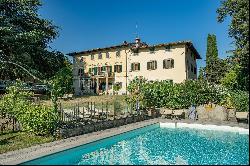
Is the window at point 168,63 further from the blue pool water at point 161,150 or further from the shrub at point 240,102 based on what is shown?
the blue pool water at point 161,150

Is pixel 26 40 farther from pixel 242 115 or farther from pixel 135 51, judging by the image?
pixel 242 115

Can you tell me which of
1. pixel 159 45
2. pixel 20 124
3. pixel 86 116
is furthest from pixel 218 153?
pixel 159 45

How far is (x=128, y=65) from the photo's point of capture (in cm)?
4762

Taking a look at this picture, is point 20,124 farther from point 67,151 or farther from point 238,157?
point 238,157

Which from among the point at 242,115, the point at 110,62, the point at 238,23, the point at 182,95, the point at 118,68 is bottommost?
the point at 242,115

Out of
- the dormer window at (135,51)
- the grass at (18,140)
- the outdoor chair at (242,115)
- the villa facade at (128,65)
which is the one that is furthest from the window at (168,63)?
the grass at (18,140)

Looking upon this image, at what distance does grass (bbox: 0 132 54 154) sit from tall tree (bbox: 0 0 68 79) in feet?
57.8

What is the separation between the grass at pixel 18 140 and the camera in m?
13.4

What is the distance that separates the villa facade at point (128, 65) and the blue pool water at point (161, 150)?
76.7 ft

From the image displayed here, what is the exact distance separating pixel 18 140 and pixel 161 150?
701cm

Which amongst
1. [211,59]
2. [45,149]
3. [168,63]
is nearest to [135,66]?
[168,63]

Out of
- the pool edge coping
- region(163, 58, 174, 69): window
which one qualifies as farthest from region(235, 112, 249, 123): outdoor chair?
region(163, 58, 174, 69): window

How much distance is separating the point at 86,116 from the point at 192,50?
31.8m

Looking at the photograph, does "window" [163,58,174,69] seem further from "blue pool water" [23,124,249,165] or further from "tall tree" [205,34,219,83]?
"blue pool water" [23,124,249,165]
